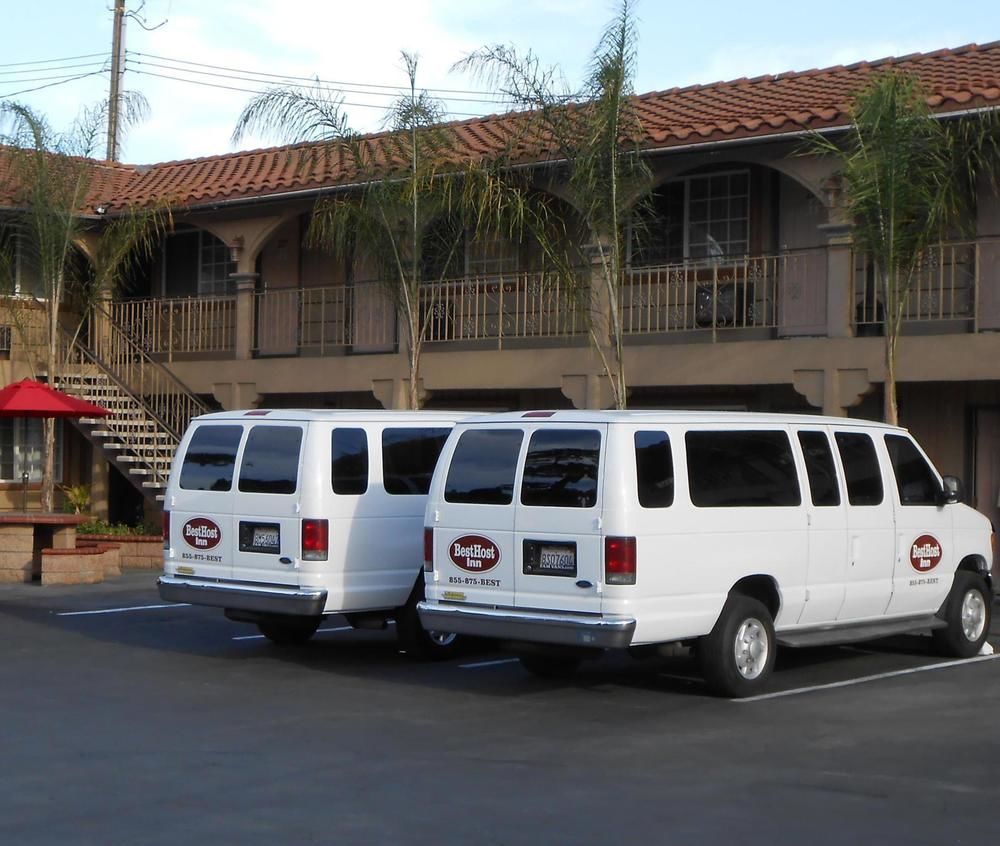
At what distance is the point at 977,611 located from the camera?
12.5m

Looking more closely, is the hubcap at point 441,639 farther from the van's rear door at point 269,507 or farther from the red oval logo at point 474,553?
the red oval logo at point 474,553

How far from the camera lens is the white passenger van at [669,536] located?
9766 mm

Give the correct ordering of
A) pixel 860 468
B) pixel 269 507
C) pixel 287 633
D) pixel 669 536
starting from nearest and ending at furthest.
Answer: pixel 669 536 < pixel 860 468 < pixel 269 507 < pixel 287 633

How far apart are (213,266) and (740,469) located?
667 inches

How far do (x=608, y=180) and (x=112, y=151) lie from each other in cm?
2446

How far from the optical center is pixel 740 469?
34.3 feet

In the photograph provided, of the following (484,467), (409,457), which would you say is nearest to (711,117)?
(409,457)

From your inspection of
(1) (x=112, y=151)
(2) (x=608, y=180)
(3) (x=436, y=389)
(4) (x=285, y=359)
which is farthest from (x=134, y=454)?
(1) (x=112, y=151)

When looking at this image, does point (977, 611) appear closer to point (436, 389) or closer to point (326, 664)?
point (326, 664)

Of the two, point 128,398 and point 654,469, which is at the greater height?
point 128,398

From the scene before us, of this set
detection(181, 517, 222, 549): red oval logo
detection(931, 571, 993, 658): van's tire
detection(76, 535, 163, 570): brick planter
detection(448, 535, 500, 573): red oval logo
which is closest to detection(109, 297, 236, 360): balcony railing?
detection(76, 535, 163, 570): brick planter

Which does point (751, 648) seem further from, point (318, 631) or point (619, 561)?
point (318, 631)

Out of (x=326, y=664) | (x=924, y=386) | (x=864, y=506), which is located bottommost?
(x=326, y=664)

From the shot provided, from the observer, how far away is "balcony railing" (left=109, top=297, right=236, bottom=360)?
24203 mm
